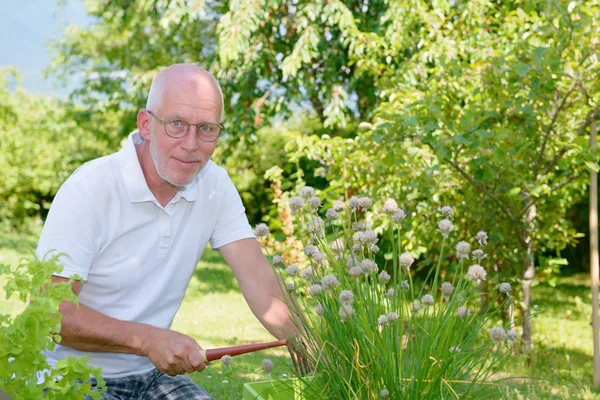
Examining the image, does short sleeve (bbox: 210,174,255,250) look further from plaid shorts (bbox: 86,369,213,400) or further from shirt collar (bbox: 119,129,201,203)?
plaid shorts (bbox: 86,369,213,400)

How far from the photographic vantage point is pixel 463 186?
4.92 meters

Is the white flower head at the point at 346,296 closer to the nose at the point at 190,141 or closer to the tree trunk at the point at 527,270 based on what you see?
the nose at the point at 190,141

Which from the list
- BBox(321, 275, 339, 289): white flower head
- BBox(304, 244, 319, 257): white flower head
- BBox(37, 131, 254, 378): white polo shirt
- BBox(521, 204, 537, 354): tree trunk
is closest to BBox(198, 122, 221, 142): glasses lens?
BBox(37, 131, 254, 378): white polo shirt

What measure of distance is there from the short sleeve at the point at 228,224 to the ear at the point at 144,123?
0.36m

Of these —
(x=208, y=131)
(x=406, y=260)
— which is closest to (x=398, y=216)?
(x=406, y=260)

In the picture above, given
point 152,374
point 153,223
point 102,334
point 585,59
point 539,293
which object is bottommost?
point 539,293

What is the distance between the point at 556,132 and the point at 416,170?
36.4 inches

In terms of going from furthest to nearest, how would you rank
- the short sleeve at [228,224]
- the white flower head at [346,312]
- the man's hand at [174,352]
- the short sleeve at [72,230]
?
1. the short sleeve at [228,224]
2. the short sleeve at [72,230]
3. the man's hand at [174,352]
4. the white flower head at [346,312]

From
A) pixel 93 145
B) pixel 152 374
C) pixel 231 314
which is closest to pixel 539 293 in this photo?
pixel 231 314

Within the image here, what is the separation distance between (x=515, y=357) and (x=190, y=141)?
10.9 ft

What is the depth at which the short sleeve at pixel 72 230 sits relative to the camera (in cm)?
220

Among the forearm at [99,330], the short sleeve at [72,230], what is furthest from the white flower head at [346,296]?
the short sleeve at [72,230]

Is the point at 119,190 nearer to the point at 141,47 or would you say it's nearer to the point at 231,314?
the point at 231,314

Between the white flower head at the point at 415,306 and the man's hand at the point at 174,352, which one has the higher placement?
the white flower head at the point at 415,306
